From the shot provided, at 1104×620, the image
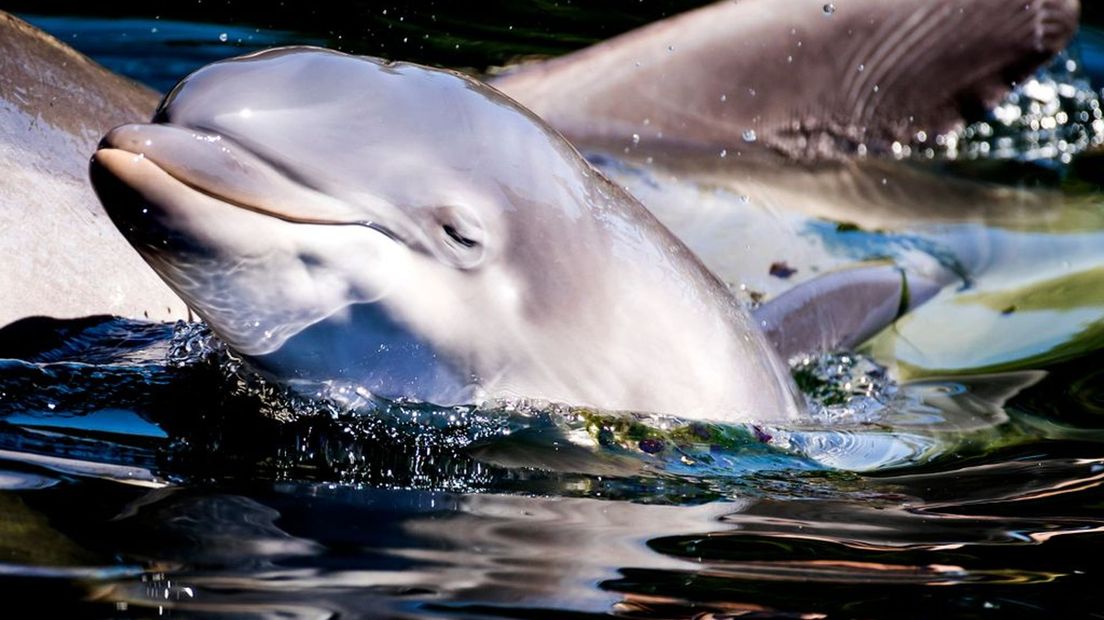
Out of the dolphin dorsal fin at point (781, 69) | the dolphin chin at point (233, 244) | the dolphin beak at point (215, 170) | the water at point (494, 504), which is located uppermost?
the dolphin dorsal fin at point (781, 69)

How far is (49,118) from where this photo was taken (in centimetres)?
470

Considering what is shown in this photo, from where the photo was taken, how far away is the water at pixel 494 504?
2.84m

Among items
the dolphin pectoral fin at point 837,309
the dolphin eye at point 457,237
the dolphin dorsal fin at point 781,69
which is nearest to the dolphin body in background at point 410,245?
the dolphin eye at point 457,237

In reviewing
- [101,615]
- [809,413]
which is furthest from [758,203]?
[101,615]

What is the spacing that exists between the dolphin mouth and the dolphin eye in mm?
202

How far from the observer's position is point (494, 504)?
344 centimetres

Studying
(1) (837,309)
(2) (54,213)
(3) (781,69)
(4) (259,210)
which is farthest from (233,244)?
(3) (781,69)

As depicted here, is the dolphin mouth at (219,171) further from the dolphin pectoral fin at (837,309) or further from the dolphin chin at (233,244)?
the dolphin pectoral fin at (837,309)

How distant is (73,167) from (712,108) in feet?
9.31

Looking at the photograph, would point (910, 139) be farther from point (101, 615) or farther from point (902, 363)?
point (101, 615)

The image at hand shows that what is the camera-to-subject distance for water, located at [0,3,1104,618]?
2.84 m

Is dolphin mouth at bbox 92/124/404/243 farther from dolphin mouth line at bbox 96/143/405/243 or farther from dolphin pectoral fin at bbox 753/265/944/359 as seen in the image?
dolphin pectoral fin at bbox 753/265/944/359

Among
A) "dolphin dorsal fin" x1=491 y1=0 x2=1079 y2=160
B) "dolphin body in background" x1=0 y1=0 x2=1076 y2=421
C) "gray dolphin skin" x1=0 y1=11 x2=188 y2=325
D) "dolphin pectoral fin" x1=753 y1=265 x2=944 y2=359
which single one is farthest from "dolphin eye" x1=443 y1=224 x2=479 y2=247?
"dolphin dorsal fin" x1=491 y1=0 x2=1079 y2=160

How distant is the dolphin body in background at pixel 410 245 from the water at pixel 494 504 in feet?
0.44
